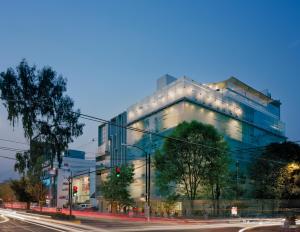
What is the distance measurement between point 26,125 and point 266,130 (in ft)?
217

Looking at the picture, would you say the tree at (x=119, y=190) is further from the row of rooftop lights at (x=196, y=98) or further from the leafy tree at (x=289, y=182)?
the leafy tree at (x=289, y=182)

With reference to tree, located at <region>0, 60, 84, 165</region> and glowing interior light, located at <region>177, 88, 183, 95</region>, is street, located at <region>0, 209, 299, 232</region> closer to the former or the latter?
tree, located at <region>0, 60, 84, 165</region>

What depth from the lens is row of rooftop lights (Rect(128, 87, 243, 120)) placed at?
83319mm

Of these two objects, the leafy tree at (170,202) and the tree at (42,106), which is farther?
the leafy tree at (170,202)

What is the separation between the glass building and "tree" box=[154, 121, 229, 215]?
20.6 m

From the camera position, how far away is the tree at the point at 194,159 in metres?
59.0

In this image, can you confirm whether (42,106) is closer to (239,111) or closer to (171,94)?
(171,94)

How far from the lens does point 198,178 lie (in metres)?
60.3

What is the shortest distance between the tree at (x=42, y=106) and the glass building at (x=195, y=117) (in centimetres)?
3207

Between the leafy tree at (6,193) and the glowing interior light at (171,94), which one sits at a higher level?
the glowing interior light at (171,94)

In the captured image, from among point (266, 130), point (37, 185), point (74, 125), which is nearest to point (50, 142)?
point (74, 125)

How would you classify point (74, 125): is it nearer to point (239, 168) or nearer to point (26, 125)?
point (26, 125)

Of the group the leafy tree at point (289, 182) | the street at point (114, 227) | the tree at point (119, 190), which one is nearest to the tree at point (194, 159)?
the tree at point (119, 190)

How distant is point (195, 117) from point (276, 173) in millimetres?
18513
